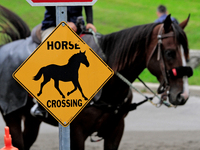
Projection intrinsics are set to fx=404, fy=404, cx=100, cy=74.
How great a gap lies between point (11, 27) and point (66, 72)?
112 inches

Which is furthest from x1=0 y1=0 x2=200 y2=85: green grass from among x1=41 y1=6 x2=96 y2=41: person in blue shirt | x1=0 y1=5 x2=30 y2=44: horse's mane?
x1=41 y1=6 x2=96 y2=41: person in blue shirt

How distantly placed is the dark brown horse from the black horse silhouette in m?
1.11

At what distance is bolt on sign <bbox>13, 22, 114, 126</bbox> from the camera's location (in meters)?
3.01

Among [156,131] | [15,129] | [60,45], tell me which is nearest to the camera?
[60,45]

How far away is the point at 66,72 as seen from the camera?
10.0 feet

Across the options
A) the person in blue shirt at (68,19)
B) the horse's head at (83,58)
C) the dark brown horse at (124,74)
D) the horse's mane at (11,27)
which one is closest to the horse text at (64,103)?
the horse's head at (83,58)

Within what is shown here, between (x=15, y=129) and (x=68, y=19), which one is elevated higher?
(x=68, y=19)

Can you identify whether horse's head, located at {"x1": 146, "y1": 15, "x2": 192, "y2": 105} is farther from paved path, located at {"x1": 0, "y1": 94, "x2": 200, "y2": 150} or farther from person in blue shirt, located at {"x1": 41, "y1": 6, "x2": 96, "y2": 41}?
paved path, located at {"x1": 0, "y1": 94, "x2": 200, "y2": 150}

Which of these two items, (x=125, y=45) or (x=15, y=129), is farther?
(x=15, y=129)

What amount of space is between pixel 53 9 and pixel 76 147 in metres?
1.54

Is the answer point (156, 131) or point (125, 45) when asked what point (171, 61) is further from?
point (156, 131)

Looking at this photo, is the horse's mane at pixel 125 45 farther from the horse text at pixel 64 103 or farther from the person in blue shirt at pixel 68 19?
the horse text at pixel 64 103

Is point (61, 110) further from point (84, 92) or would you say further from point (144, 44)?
point (144, 44)

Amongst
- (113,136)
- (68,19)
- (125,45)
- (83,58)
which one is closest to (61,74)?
(83,58)
